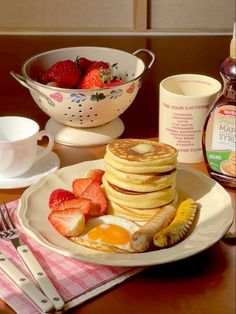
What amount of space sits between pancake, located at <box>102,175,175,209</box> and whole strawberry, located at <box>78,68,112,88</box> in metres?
0.31

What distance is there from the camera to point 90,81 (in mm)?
1292

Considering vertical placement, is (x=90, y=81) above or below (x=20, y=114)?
above

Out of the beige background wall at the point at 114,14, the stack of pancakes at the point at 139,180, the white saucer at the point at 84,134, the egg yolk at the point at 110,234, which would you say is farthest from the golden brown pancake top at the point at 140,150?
the beige background wall at the point at 114,14

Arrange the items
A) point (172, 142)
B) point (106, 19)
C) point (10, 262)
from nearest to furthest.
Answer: point (10, 262), point (172, 142), point (106, 19)

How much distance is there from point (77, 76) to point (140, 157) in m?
0.35

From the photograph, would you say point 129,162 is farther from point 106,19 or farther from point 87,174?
point 106,19

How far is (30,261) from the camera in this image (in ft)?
3.01

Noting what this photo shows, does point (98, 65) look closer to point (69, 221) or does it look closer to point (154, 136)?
point (154, 136)

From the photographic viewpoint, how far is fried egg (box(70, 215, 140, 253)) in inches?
36.6

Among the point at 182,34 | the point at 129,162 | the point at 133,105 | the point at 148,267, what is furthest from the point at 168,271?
the point at 182,34

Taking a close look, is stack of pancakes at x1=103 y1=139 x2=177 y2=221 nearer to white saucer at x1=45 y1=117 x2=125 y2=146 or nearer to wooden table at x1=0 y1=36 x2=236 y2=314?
wooden table at x1=0 y1=36 x2=236 y2=314

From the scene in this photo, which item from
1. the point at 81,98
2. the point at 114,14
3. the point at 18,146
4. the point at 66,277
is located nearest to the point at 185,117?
the point at 81,98

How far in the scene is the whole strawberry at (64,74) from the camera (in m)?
1.30

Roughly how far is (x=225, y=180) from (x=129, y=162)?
0.24m
